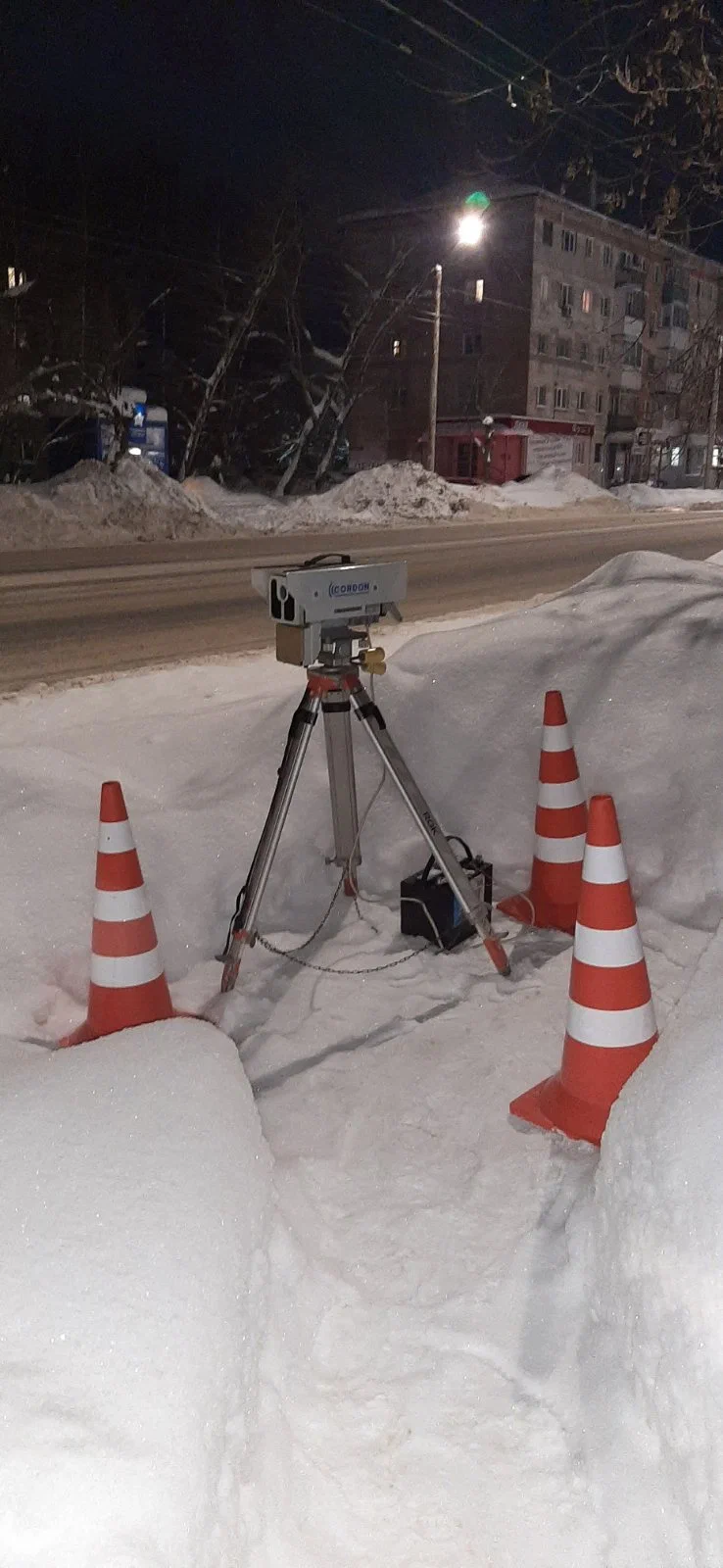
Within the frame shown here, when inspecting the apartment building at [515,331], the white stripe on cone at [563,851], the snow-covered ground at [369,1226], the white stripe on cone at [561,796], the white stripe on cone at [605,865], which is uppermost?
the apartment building at [515,331]

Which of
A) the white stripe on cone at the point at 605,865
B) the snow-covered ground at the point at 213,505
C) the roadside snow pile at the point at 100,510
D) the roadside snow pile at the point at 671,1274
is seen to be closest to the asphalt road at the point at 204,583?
the roadside snow pile at the point at 100,510

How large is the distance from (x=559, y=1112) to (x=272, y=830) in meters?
1.24

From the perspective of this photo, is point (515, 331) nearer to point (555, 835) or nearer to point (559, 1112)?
point (555, 835)

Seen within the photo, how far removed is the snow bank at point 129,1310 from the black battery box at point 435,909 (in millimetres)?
1331

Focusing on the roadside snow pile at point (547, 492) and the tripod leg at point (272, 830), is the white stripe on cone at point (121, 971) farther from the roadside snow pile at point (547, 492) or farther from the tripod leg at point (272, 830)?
the roadside snow pile at point (547, 492)

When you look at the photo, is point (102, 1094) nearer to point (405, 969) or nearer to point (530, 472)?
point (405, 969)

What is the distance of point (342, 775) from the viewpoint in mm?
3783

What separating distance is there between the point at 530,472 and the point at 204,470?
13837mm

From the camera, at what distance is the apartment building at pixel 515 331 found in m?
43.6

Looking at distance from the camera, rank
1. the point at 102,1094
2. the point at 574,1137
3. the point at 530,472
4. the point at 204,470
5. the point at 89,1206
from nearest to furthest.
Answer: the point at 89,1206 → the point at 102,1094 → the point at 574,1137 → the point at 204,470 → the point at 530,472

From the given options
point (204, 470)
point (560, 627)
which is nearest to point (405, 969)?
point (560, 627)

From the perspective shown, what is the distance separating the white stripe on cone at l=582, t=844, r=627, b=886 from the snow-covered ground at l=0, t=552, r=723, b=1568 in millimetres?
321

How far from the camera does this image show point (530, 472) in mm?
42125

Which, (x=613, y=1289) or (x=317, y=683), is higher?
(x=317, y=683)
